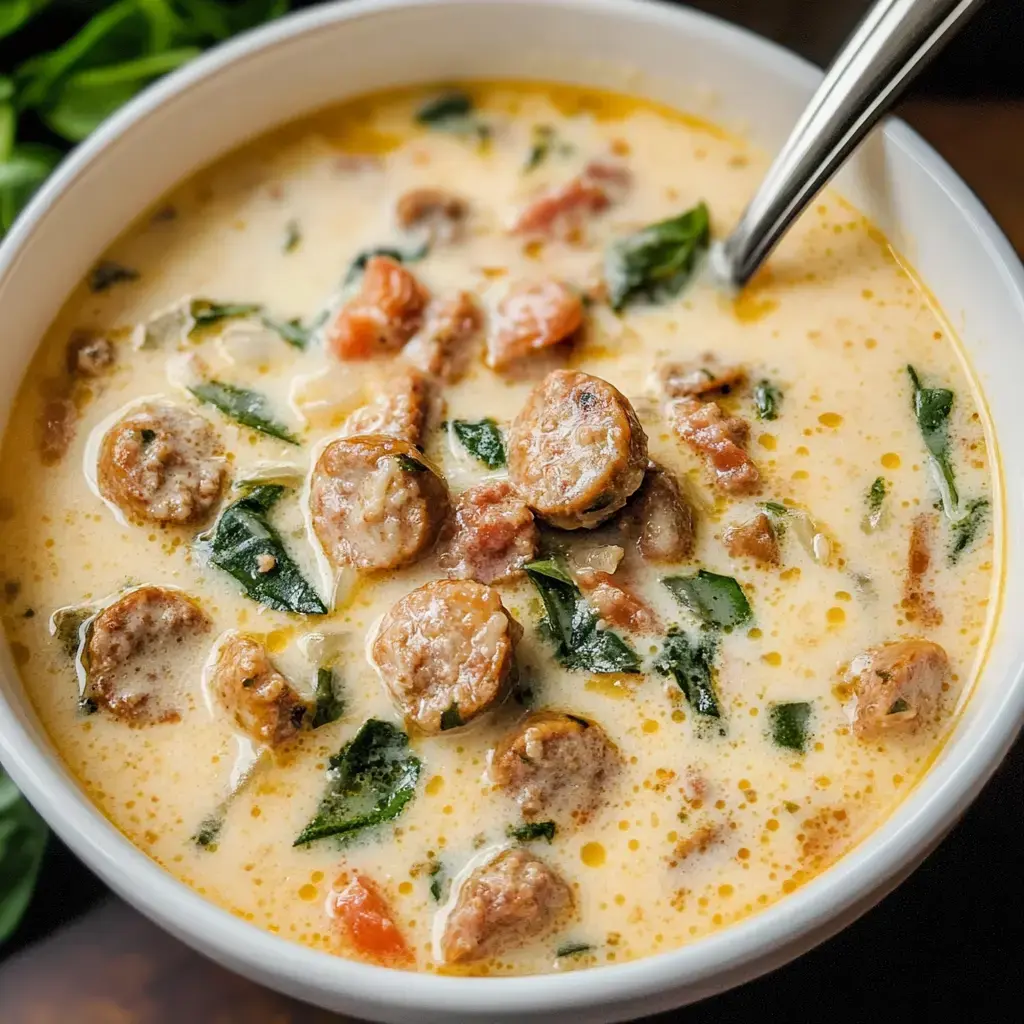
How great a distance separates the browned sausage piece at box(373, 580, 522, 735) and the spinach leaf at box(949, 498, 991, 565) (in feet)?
2.14

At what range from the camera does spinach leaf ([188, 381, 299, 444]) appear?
1823 mm

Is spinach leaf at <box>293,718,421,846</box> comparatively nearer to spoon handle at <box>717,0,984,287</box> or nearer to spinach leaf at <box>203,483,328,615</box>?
spinach leaf at <box>203,483,328,615</box>

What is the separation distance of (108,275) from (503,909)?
120 centimetres

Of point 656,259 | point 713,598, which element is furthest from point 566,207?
point 713,598

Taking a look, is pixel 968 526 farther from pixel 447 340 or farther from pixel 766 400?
pixel 447 340

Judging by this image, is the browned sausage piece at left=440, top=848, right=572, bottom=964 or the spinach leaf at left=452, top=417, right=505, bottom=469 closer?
the browned sausage piece at left=440, top=848, right=572, bottom=964

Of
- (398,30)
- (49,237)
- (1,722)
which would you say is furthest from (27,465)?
(398,30)

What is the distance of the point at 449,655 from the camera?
1.55 metres

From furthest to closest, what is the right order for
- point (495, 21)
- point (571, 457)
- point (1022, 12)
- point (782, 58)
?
1. point (1022, 12)
2. point (495, 21)
3. point (782, 58)
4. point (571, 457)

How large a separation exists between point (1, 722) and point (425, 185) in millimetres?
1108

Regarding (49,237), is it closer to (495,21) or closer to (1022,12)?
(495,21)

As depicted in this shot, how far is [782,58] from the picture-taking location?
6.40 ft

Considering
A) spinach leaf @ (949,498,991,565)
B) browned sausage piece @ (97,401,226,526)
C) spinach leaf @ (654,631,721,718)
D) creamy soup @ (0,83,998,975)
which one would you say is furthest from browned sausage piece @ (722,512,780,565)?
browned sausage piece @ (97,401,226,526)

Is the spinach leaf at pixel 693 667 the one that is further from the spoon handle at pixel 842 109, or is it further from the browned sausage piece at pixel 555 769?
the spoon handle at pixel 842 109
